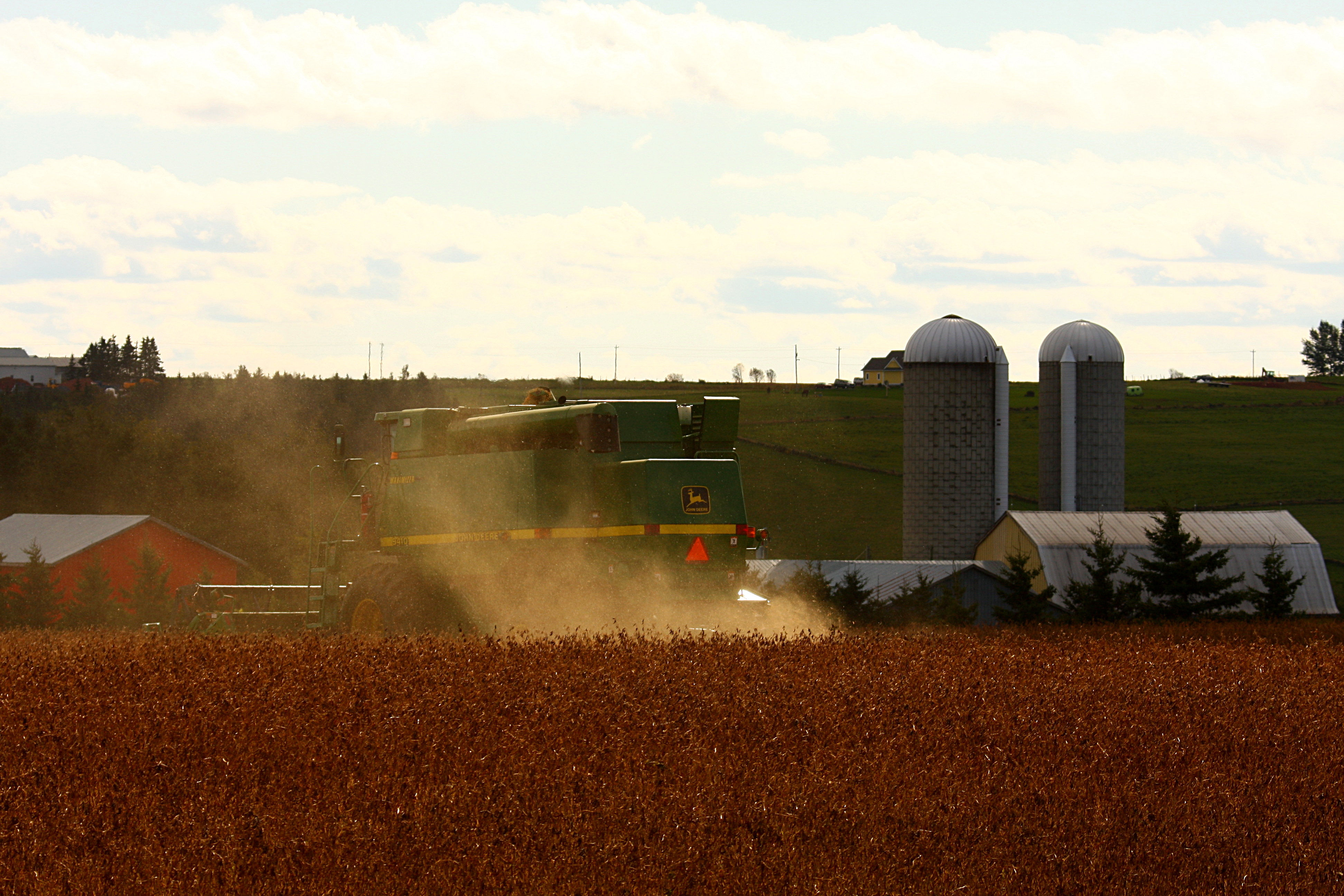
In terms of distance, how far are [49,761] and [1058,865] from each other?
6.84 metres

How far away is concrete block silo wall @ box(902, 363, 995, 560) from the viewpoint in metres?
51.1

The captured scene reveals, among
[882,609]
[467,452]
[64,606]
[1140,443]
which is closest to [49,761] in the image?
[467,452]

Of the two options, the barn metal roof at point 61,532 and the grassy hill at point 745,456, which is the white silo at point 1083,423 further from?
the barn metal roof at point 61,532

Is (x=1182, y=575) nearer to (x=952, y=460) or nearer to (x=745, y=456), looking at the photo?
(x=952, y=460)

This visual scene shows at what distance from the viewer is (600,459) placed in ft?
56.3

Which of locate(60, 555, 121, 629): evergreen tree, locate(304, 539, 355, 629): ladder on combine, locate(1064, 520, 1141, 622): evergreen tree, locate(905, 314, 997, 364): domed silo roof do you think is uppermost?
locate(905, 314, 997, 364): domed silo roof

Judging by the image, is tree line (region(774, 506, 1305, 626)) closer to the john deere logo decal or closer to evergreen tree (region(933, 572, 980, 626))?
evergreen tree (region(933, 572, 980, 626))

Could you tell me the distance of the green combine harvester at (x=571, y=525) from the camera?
1673 centimetres

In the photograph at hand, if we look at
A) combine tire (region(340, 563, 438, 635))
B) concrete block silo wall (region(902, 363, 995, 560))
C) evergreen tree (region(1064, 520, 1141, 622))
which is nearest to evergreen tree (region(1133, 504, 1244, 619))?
evergreen tree (region(1064, 520, 1141, 622))

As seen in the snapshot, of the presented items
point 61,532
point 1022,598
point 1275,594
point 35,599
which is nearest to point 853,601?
point 1022,598

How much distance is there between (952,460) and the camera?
51219mm

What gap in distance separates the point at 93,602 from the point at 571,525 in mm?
36572

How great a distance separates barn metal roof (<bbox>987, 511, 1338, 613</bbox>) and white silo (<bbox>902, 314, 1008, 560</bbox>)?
3.31m

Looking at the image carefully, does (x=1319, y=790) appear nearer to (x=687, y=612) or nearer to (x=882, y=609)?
(x=687, y=612)
